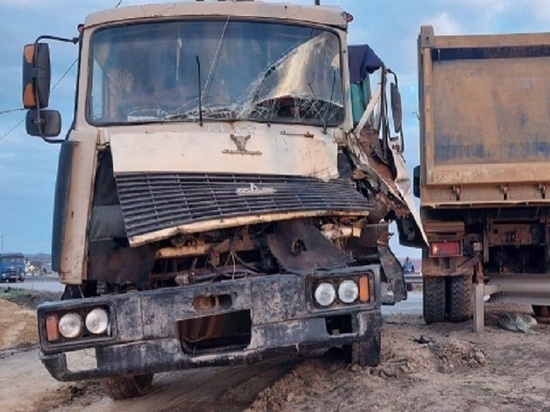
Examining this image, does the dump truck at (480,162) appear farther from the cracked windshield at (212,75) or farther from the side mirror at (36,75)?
the side mirror at (36,75)

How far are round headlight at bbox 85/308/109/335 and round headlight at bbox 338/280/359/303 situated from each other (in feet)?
4.83

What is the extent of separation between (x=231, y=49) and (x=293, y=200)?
5.23 feet

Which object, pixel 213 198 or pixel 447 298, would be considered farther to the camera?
pixel 447 298

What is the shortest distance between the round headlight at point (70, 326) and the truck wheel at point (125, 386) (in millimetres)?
1604

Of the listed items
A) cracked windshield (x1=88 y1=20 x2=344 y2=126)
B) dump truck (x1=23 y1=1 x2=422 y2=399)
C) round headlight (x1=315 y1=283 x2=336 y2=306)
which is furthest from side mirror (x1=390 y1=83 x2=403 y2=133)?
round headlight (x1=315 y1=283 x2=336 y2=306)

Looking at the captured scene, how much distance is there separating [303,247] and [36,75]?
8.24ft

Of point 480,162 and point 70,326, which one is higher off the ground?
point 480,162

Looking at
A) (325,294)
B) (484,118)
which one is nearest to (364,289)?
(325,294)

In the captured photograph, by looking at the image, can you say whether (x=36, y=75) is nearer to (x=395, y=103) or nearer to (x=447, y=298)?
(x=395, y=103)

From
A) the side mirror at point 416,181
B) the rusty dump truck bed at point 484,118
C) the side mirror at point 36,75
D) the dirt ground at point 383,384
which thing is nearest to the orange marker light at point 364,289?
the dirt ground at point 383,384

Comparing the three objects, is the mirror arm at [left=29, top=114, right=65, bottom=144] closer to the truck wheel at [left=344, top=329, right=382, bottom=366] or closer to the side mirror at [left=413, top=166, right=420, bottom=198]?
the truck wheel at [left=344, top=329, right=382, bottom=366]

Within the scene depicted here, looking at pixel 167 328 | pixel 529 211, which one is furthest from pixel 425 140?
pixel 167 328

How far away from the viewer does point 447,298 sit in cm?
1013

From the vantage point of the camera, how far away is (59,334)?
5.38 m
